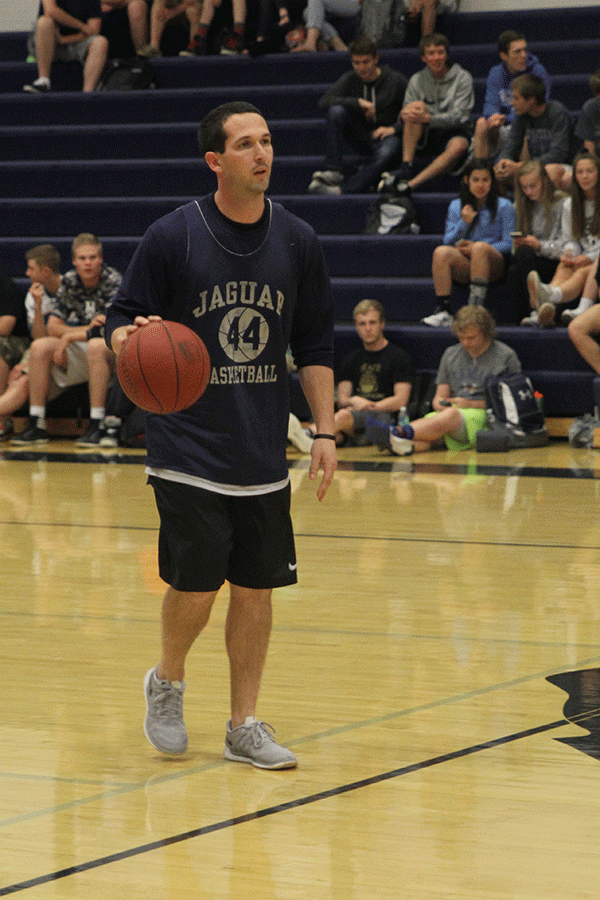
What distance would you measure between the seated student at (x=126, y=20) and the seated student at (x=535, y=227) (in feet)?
15.8

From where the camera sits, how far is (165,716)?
310 centimetres

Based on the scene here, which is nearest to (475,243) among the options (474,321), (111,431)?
(474,321)

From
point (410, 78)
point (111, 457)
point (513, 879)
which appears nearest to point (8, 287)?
point (111, 457)

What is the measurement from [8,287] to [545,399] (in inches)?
152

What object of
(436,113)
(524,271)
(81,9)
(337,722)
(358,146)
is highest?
(81,9)

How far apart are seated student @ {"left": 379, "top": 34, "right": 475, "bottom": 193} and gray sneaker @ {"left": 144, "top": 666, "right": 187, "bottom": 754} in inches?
297

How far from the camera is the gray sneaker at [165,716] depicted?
121 inches

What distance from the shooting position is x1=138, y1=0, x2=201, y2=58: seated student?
1218 centimetres

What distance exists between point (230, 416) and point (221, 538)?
0.27m

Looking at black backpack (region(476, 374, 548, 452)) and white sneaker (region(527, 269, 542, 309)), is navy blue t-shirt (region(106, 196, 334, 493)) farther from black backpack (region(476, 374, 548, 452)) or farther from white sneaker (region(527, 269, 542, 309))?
white sneaker (region(527, 269, 542, 309))

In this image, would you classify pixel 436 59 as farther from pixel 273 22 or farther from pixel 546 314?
pixel 546 314

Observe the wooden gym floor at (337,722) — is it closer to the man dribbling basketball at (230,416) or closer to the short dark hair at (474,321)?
the man dribbling basketball at (230,416)

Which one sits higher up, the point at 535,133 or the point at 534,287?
the point at 535,133

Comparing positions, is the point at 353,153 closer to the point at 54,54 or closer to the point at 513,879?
the point at 54,54
